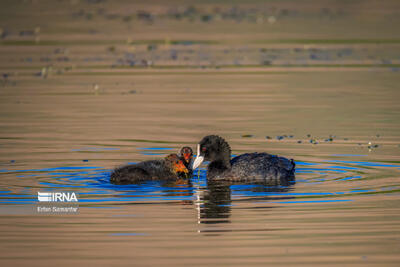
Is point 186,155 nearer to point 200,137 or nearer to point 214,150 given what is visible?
point 214,150

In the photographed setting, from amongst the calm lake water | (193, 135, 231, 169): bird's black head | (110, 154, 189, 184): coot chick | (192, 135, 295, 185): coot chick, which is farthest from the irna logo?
(193, 135, 231, 169): bird's black head

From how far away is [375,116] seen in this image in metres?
20.3

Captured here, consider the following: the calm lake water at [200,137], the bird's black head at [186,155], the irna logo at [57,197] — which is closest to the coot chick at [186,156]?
the bird's black head at [186,155]

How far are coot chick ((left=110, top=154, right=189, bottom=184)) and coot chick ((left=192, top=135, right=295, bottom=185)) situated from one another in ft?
0.84

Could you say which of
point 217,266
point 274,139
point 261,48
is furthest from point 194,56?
point 217,266

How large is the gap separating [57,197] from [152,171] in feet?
6.18

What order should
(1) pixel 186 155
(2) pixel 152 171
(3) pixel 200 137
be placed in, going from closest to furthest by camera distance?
(2) pixel 152 171 → (1) pixel 186 155 → (3) pixel 200 137

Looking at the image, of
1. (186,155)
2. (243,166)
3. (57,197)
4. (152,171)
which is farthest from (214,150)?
(57,197)

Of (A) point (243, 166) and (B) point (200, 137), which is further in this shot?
(B) point (200, 137)

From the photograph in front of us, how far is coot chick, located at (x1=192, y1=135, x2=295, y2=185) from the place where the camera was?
1427 cm

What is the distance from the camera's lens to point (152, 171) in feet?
46.7

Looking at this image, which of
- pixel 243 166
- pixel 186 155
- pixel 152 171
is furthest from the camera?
pixel 186 155

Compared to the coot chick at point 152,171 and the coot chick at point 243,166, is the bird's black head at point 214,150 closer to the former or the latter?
the coot chick at point 243,166

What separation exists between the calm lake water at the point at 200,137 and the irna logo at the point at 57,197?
17 centimetres
